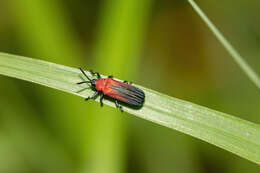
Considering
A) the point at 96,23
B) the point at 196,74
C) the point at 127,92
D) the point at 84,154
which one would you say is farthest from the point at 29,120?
the point at 196,74

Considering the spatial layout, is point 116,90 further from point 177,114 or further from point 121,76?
point 177,114

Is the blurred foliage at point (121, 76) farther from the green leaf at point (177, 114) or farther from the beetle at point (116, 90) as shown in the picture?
the green leaf at point (177, 114)

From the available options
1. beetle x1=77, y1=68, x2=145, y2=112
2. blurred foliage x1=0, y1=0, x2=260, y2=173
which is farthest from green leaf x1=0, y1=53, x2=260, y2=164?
blurred foliage x1=0, y1=0, x2=260, y2=173

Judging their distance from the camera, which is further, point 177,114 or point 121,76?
point 121,76

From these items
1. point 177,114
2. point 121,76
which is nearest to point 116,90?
point 121,76

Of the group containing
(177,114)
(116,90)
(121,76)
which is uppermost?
(121,76)

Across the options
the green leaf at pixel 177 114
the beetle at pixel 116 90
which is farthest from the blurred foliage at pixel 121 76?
the green leaf at pixel 177 114

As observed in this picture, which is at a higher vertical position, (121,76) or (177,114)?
(121,76)

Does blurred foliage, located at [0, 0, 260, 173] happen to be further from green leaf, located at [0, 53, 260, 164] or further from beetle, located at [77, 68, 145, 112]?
green leaf, located at [0, 53, 260, 164]
